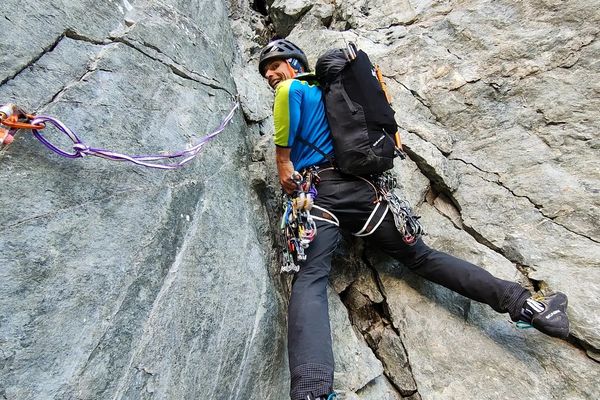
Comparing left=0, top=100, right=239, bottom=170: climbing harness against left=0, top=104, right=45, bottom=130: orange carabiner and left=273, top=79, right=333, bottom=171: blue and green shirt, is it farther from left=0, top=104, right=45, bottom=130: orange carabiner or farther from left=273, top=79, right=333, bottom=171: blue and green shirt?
left=273, top=79, right=333, bottom=171: blue and green shirt

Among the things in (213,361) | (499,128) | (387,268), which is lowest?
(213,361)

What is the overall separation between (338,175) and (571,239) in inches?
110

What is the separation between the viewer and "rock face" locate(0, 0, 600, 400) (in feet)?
8.45

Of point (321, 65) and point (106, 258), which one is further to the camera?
point (321, 65)

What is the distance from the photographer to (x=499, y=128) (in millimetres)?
5438

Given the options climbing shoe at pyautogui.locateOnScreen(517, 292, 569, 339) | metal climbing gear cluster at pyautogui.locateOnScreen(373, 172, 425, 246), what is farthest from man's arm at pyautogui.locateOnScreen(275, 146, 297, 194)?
climbing shoe at pyautogui.locateOnScreen(517, 292, 569, 339)

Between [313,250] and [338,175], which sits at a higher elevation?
[338,175]

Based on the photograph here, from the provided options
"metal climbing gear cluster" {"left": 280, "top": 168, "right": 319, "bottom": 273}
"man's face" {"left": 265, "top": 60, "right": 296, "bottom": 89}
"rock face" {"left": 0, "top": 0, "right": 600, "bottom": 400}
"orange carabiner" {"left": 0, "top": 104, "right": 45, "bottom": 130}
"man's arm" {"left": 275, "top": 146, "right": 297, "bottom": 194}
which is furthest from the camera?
"man's face" {"left": 265, "top": 60, "right": 296, "bottom": 89}

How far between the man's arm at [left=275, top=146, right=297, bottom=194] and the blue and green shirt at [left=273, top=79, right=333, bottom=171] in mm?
81

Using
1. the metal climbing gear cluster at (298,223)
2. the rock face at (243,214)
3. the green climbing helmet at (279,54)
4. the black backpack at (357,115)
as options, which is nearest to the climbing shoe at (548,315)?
the rock face at (243,214)

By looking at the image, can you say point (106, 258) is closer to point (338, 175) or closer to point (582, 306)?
point (338, 175)

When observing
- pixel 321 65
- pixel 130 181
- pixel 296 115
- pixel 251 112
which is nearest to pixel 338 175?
pixel 296 115

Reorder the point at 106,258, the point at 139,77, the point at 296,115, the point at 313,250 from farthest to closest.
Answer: the point at 296,115 < the point at 313,250 < the point at 139,77 < the point at 106,258

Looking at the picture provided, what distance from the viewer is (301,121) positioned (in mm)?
4320
